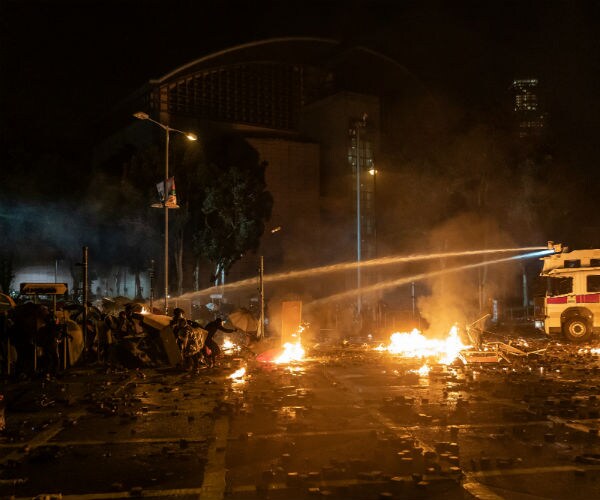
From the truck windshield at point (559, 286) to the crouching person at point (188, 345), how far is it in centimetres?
1554

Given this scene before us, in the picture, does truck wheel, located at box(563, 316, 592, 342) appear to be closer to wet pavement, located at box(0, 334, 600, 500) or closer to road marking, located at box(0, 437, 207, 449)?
wet pavement, located at box(0, 334, 600, 500)

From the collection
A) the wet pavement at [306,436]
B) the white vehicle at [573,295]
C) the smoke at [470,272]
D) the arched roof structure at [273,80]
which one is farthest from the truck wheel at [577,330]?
the arched roof structure at [273,80]

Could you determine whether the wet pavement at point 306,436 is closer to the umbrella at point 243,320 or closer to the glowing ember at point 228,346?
the glowing ember at point 228,346

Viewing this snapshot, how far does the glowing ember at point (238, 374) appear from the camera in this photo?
1421 centimetres

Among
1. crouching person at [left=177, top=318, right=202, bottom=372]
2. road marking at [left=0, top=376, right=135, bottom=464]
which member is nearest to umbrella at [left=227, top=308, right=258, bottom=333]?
crouching person at [left=177, top=318, right=202, bottom=372]

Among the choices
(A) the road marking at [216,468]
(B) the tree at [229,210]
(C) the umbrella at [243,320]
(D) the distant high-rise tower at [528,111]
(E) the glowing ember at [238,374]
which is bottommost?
(E) the glowing ember at [238,374]

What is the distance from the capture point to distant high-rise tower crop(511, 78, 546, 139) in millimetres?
35312

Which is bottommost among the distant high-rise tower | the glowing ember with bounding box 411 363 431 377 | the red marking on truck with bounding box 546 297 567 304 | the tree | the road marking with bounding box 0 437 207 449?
the glowing ember with bounding box 411 363 431 377

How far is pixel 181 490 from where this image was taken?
6.14 meters

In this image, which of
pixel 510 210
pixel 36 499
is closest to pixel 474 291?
pixel 510 210

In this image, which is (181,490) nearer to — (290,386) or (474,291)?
(290,386)

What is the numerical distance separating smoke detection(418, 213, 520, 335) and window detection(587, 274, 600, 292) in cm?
689

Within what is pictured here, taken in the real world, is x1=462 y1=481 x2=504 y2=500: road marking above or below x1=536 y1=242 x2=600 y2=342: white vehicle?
below

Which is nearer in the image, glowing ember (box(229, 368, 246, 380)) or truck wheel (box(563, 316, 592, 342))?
glowing ember (box(229, 368, 246, 380))
